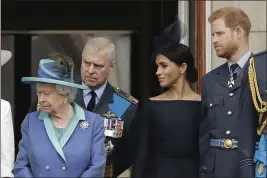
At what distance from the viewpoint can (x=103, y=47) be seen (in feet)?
16.8

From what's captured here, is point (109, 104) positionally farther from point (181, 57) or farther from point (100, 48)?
point (181, 57)

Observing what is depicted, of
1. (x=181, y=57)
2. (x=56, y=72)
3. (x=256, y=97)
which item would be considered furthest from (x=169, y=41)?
(x=56, y=72)

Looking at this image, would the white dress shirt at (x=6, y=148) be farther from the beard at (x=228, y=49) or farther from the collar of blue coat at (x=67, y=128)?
the beard at (x=228, y=49)

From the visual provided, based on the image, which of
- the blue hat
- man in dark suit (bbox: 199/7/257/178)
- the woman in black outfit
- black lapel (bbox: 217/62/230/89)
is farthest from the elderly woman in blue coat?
black lapel (bbox: 217/62/230/89)

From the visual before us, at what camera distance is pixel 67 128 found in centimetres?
458

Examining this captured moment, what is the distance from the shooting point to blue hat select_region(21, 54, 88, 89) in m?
4.56

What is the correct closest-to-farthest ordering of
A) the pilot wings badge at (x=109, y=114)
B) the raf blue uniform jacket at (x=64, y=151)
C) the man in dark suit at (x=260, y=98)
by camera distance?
the raf blue uniform jacket at (x=64, y=151), the man in dark suit at (x=260, y=98), the pilot wings badge at (x=109, y=114)

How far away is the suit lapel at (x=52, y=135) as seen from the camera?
4512mm

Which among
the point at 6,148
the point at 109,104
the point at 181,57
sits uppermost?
the point at 181,57

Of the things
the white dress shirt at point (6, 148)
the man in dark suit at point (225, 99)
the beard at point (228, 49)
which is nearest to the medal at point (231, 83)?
the man in dark suit at point (225, 99)

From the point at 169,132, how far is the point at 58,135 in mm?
854

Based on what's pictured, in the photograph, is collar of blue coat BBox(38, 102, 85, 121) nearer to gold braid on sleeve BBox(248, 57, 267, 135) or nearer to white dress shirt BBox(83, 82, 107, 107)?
white dress shirt BBox(83, 82, 107, 107)

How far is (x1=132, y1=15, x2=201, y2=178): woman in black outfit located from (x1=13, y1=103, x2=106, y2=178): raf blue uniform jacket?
2.05 ft

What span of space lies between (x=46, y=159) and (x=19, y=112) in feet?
13.6
